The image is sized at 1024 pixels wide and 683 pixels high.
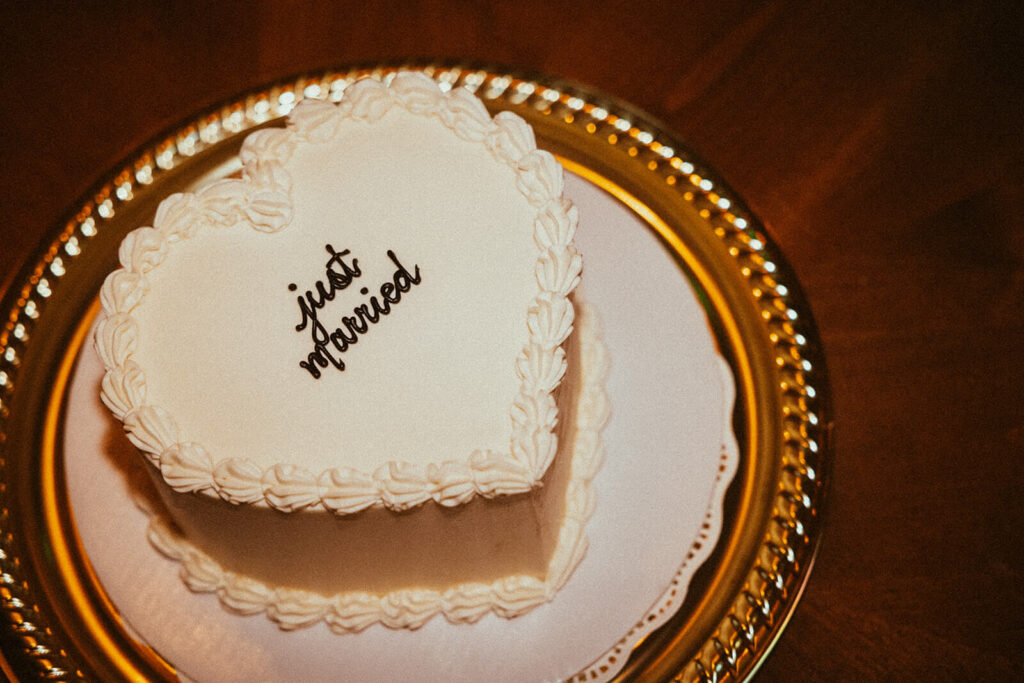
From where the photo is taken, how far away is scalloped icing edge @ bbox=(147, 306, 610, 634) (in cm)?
163

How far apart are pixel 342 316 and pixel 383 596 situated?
55cm

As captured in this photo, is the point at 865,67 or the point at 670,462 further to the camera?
the point at 865,67

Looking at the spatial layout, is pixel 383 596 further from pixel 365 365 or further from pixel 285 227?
pixel 285 227

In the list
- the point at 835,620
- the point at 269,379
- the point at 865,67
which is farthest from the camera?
the point at 865,67

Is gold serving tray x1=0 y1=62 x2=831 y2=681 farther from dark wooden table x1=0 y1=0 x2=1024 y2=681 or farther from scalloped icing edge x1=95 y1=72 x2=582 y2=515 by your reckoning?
scalloped icing edge x1=95 y1=72 x2=582 y2=515

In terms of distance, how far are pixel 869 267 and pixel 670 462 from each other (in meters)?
0.63

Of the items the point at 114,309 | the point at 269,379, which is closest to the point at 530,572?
the point at 269,379

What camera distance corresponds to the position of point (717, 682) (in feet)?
5.04

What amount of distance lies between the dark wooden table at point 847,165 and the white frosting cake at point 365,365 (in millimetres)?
532

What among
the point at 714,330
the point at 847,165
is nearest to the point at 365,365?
the point at 714,330

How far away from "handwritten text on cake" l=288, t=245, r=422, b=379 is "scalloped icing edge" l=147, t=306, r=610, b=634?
1.56 ft

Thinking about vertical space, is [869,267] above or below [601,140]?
below

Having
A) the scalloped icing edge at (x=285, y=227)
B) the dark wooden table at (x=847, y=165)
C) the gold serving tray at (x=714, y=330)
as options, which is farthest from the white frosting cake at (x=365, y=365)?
the dark wooden table at (x=847, y=165)

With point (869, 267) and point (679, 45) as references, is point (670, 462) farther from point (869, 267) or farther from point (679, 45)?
point (679, 45)
